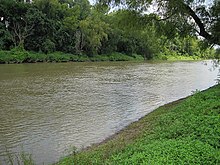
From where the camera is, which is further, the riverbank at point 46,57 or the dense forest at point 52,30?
the dense forest at point 52,30

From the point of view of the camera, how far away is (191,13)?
11.3 metres

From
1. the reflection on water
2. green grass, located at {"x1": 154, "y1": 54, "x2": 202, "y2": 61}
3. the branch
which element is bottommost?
the reflection on water

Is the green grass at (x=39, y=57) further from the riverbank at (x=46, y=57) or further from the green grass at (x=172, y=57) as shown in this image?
the green grass at (x=172, y=57)

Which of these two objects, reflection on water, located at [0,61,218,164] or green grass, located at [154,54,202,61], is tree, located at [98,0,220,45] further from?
green grass, located at [154,54,202,61]

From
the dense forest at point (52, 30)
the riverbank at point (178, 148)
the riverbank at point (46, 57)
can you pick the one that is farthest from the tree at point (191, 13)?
the riverbank at point (46, 57)

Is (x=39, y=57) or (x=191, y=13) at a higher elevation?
(x=191, y=13)

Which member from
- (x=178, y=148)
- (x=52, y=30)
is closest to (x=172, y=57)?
(x=52, y=30)

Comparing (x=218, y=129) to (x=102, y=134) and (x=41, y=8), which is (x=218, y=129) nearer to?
(x=102, y=134)

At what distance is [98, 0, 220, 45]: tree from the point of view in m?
10.9

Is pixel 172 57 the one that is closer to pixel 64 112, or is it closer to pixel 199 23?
pixel 199 23

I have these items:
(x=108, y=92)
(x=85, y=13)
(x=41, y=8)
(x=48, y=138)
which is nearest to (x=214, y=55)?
(x=108, y=92)

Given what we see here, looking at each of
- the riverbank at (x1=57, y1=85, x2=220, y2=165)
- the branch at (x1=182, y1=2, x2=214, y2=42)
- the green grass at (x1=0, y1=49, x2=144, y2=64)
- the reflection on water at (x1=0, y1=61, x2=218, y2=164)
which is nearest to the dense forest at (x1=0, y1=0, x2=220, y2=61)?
the green grass at (x1=0, y1=49, x2=144, y2=64)

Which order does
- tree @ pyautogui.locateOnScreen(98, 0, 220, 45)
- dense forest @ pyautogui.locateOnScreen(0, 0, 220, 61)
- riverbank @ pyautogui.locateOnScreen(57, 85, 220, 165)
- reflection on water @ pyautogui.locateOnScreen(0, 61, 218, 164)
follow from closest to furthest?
riverbank @ pyautogui.locateOnScreen(57, 85, 220, 165), reflection on water @ pyautogui.locateOnScreen(0, 61, 218, 164), tree @ pyautogui.locateOnScreen(98, 0, 220, 45), dense forest @ pyautogui.locateOnScreen(0, 0, 220, 61)

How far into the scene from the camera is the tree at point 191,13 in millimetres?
10930
